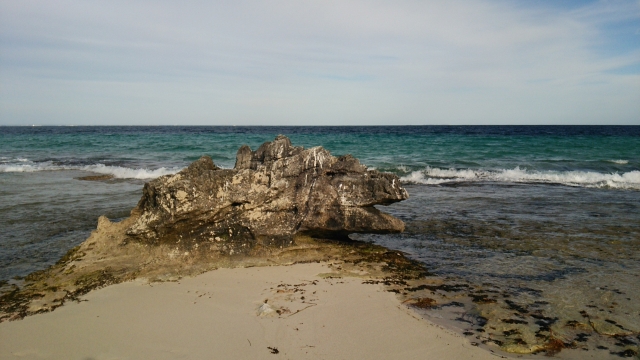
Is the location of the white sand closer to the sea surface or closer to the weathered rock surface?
the weathered rock surface

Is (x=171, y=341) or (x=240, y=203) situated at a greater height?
(x=240, y=203)

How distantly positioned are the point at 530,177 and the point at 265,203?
44.9 ft

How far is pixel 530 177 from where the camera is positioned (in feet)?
53.7

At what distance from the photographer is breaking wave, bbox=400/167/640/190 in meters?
14.5

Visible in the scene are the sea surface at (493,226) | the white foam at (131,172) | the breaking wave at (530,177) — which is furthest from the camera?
the white foam at (131,172)

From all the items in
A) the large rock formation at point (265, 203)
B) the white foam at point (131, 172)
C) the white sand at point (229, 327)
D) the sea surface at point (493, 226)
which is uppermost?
the large rock formation at point (265, 203)

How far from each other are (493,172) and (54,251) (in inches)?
652


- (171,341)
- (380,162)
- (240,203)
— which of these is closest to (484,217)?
(240,203)

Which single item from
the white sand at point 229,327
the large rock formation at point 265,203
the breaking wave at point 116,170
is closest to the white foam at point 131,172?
the breaking wave at point 116,170

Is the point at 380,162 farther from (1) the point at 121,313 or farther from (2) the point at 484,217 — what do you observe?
(1) the point at 121,313

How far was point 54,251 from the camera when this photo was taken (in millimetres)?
6406

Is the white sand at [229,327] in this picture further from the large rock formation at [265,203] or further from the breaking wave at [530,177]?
the breaking wave at [530,177]

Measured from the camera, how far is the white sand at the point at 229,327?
11.8 ft

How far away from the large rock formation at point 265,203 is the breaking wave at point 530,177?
9165mm
